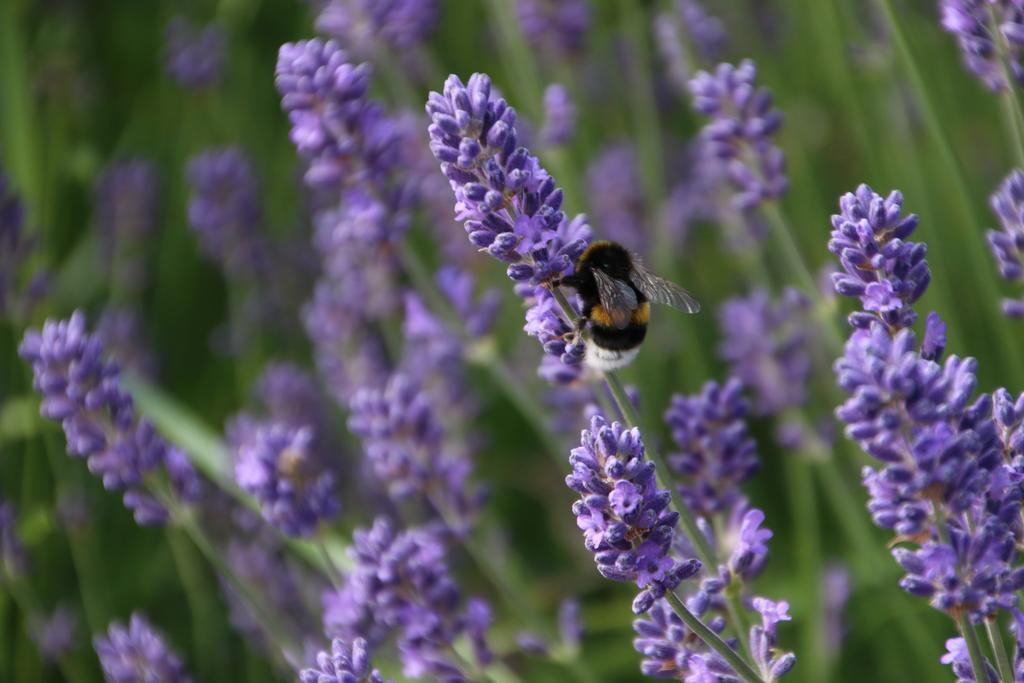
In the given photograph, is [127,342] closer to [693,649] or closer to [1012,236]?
[693,649]

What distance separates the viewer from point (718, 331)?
12.4ft

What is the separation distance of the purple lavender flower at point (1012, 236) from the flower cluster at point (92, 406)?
137cm

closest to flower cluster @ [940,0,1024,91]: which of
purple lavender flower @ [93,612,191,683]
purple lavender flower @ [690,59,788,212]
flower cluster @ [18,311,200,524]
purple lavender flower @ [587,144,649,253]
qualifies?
purple lavender flower @ [690,59,788,212]

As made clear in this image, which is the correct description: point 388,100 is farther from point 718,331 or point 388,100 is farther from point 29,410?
point 29,410

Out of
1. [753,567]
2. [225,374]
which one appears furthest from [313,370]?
[753,567]

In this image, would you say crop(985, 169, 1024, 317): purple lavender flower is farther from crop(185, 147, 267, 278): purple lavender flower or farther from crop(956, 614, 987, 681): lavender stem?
crop(185, 147, 267, 278): purple lavender flower

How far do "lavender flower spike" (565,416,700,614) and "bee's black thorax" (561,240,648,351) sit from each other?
39cm

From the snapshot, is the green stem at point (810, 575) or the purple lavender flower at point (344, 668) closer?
the purple lavender flower at point (344, 668)

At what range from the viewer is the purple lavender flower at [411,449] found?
2.21 meters

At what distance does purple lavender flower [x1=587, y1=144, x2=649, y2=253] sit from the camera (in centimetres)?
360

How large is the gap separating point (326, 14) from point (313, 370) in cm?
139

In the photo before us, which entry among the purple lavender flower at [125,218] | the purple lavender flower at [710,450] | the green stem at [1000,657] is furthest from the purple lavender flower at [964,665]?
the purple lavender flower at [125,218]

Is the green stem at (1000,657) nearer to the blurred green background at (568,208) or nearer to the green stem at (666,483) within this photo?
the green stem at (666,483)

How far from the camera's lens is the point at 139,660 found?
2.00 metres
